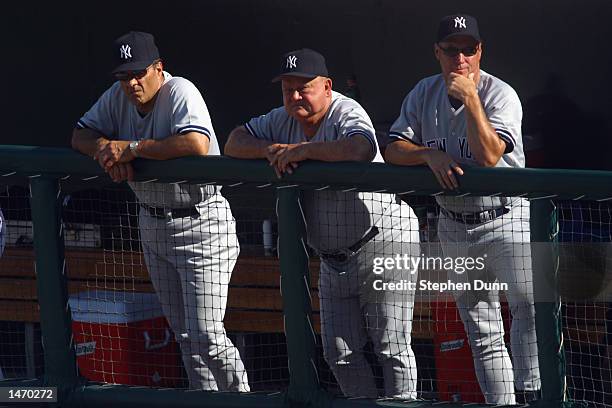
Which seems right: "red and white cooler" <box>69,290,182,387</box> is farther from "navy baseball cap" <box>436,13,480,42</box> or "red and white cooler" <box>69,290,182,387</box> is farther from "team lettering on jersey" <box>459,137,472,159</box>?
"navy baseball cap" <box>436,13,480,42</box>

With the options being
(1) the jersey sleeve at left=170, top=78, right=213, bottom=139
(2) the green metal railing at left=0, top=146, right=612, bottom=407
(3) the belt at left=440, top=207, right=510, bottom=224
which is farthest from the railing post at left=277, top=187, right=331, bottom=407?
(3) the belt at left=440, top=207, right=510, bottom=224

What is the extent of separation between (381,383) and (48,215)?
1236mm

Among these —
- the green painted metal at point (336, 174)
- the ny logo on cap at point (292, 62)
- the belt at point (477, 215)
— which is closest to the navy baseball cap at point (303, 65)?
the ny logo on cap at point (292, 62)

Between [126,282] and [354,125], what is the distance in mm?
1171

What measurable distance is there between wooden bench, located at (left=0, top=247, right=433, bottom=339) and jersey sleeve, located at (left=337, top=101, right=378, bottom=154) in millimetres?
668

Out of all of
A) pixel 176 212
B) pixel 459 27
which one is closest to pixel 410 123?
pixel 459 27

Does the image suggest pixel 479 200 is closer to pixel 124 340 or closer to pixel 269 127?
pixel 269 127

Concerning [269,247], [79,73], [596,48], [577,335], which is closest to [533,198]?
[577,335]

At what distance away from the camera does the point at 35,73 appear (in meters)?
6.00

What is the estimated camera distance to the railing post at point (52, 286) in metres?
3.59

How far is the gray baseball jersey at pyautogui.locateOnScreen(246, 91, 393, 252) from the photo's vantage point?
3559mm

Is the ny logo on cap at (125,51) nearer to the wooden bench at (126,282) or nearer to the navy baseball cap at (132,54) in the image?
the navy baseball cap at (132,54)

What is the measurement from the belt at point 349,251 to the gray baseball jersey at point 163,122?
0.44 metres

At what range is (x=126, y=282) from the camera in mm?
4250
